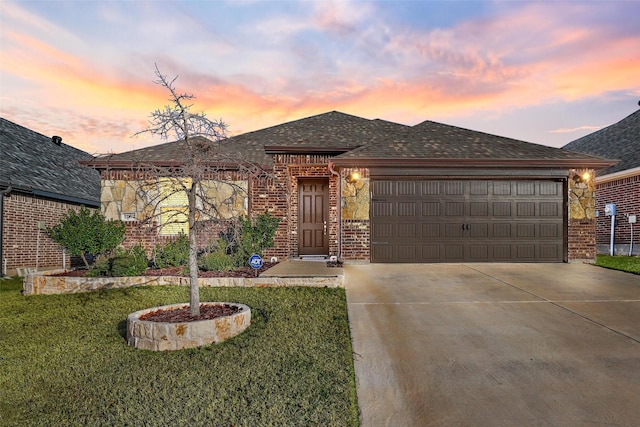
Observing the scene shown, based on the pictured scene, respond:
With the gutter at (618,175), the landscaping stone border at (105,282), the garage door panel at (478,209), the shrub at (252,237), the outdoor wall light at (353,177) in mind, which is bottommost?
the landscaping stone border at (105,282)

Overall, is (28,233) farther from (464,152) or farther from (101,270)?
(464,152)

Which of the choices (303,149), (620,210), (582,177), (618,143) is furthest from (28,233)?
(618,143)

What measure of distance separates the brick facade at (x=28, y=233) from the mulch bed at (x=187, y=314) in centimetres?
888

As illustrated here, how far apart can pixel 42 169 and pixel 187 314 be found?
1230cm

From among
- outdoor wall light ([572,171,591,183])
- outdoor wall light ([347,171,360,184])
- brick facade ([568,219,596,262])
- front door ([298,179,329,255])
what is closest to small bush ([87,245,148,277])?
front door ([298,179,329,255])

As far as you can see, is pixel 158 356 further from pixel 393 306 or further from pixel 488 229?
pixel 488 229

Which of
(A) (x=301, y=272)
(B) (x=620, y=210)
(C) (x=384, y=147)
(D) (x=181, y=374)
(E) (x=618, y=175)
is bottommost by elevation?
(D) (x=181, y=374)

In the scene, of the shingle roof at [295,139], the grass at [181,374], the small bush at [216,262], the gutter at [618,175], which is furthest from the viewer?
the gutter at [618,175]

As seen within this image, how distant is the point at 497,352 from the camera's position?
12.8 feet

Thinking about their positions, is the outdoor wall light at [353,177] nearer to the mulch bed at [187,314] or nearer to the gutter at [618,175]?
the mulch bed at [187,314]

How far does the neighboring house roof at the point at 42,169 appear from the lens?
→ 37.4 ft

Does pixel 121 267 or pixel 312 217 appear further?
pixel 312 217

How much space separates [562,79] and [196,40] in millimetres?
10258

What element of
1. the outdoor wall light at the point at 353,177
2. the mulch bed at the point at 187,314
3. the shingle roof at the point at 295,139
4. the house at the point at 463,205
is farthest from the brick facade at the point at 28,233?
the outdoor wall light at the point at 353,177
